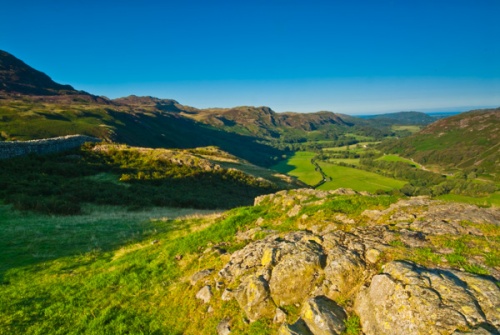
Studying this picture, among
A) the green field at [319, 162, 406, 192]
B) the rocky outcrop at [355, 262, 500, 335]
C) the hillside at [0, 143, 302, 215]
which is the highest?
the rocky outcrop at [355, 262, 500, 335]

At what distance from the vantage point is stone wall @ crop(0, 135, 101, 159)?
1728 inches

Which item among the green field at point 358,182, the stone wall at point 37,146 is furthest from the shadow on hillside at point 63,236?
the green field at point 358,182

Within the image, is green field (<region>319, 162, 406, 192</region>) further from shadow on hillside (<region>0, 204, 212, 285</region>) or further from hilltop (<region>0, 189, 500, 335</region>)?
hilltop (<region>0, 189, 500, 335</region>)

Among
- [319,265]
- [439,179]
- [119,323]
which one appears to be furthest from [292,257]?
[439,179]

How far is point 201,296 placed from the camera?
38.9ft

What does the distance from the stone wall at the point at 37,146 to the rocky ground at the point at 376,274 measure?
48.1 metres

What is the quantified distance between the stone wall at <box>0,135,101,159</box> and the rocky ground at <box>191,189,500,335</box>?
4807 centimetres

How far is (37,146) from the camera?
1956 inches

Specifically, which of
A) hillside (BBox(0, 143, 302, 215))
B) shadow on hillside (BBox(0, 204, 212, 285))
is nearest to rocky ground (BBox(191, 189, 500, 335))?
shadow on hillside (BBox(0, 204, 212, 285))

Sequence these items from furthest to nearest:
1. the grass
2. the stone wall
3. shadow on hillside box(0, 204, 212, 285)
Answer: the stone wall
shadow on hillside box(0, 204, 212, 285)
the grass

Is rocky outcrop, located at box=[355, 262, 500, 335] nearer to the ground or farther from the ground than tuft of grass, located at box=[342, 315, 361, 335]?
farther from the ground

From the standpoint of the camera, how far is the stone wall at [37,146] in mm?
43894

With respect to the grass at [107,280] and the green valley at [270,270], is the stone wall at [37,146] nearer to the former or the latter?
the green valley at [270,270]

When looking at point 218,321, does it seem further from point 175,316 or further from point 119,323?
point 119,323
